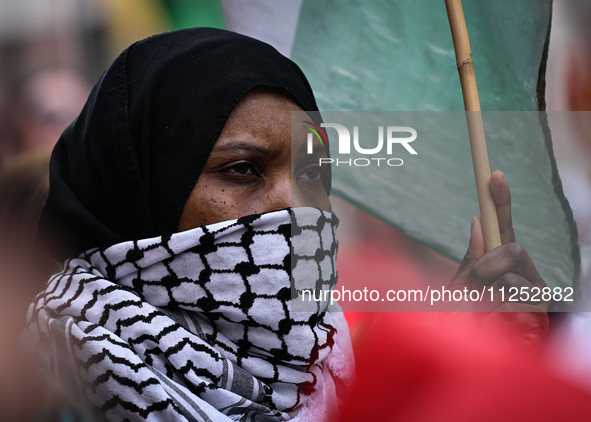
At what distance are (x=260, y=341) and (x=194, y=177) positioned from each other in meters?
0.40

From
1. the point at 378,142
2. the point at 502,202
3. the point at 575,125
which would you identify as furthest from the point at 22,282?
the point at 575,125

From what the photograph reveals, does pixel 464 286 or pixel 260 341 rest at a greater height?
pixel 464 286

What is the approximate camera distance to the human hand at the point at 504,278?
0.97 metres

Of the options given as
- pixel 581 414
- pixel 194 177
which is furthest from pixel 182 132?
pixel 581 414

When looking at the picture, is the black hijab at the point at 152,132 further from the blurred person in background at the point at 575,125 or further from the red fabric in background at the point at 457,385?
the blurred person in background at the point at 575,125

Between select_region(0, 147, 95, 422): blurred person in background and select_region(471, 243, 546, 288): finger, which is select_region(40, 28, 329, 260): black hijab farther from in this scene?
select_region(471, 243, 546, 288): finger

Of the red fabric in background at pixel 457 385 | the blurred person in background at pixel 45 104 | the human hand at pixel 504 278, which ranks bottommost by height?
the red fabric in background at pixel 457 385

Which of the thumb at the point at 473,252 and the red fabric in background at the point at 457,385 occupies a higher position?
the thumb at the point at 473,252

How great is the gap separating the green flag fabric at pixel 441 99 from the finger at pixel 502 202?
147 millimetres

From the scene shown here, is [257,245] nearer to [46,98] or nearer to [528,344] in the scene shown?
[528,344]

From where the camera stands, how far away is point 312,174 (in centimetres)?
117

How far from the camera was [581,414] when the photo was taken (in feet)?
3.20

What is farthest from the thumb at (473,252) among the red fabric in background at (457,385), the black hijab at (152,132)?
the black hijab at (152,132)

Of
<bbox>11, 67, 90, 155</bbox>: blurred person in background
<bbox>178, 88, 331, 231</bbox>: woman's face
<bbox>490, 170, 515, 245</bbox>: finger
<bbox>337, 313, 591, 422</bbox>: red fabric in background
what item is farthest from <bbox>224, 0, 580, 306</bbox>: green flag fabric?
<bbox>11, 67, 90, 155</bbox>: blurred person in background
